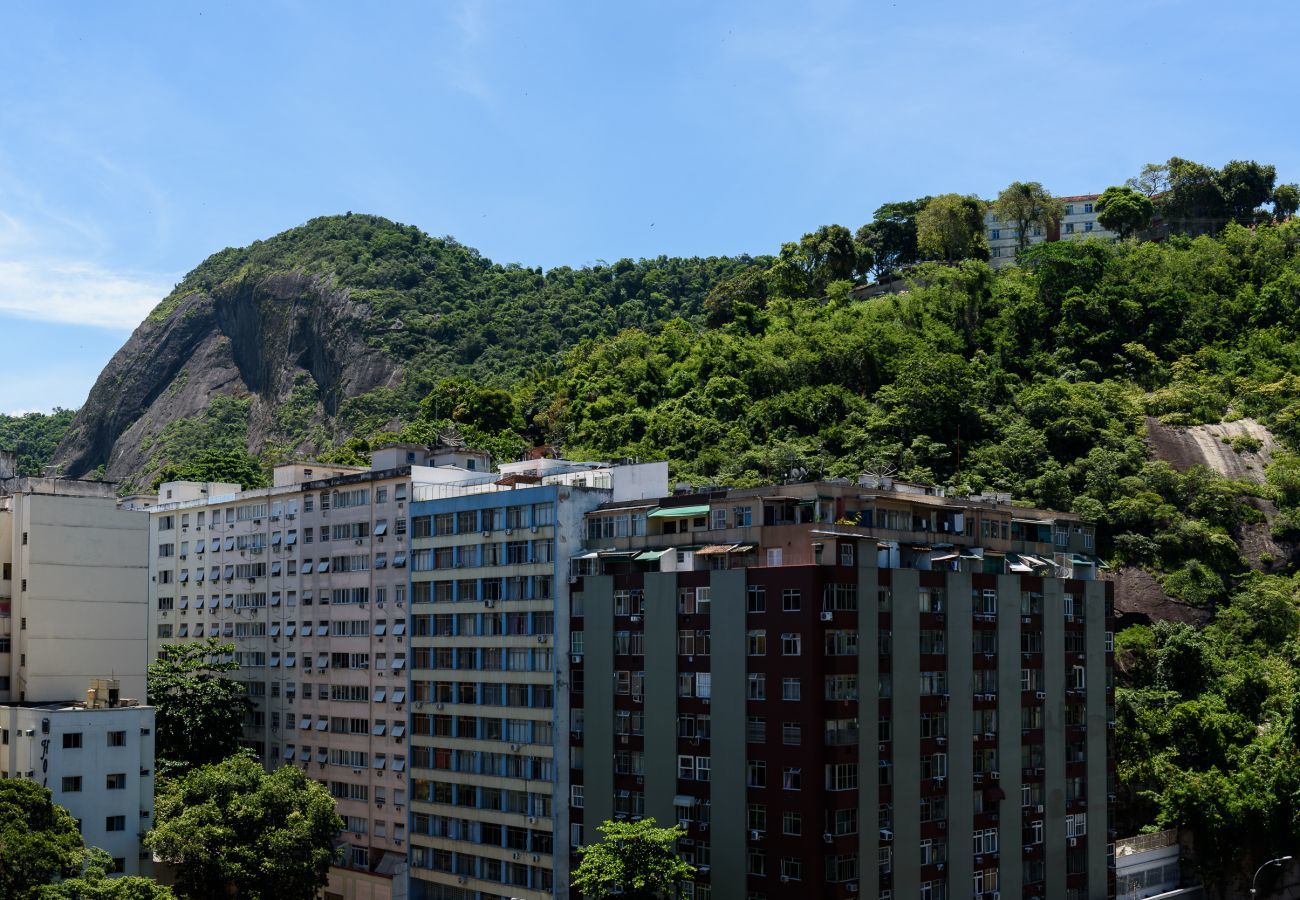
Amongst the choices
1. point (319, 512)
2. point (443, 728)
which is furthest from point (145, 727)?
point (319, 512)

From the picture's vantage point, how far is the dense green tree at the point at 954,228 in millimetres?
165500

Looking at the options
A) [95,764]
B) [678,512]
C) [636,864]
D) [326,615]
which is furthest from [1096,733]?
[95,764]

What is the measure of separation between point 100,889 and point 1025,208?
450 feet

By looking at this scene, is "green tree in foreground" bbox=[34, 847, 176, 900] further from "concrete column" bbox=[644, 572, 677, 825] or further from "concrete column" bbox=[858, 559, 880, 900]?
"concrete column" bbox=[858, 559, 880, 900]

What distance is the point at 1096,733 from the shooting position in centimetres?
7369

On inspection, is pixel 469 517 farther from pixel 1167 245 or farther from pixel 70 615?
pixel 1167 245

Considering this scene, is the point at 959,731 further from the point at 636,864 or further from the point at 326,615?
the point at 326,615

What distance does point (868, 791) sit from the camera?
5956cm

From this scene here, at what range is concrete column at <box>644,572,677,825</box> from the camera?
63.5 meters

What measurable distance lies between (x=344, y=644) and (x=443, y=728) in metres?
10.9

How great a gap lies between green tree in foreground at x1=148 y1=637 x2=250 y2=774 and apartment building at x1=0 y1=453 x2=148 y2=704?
7566mm

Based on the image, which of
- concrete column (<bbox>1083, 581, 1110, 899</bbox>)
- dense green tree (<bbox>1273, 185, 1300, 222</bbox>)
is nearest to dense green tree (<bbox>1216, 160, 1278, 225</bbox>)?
dense green tree (<bbox>1273, 185, 1300, 222</bbox>)

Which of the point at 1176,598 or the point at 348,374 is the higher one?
the point at 348,374

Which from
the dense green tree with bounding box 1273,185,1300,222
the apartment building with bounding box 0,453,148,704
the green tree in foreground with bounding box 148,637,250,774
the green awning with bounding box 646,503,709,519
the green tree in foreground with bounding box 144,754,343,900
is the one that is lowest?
the green tree in foreground with bounding box 144,754,343,900
